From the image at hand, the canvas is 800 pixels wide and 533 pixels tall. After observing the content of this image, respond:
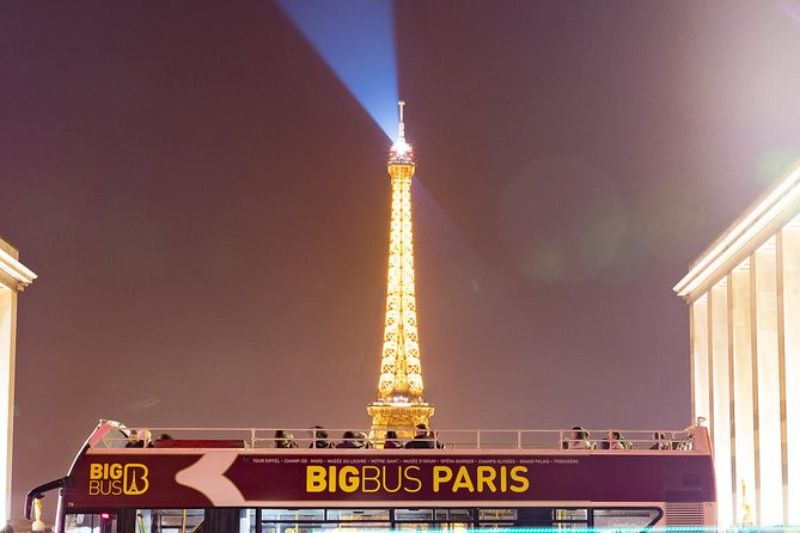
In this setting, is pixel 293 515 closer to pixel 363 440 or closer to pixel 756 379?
pixel 363 440

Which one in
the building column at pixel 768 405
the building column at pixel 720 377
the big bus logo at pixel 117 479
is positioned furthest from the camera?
the building column at pixel 720 377

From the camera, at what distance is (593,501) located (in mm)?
26953

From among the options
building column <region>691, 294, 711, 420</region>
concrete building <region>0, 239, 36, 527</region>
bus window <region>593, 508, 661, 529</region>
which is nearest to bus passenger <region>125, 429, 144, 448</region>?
bus window <region>593, 508, 661, 529</region>

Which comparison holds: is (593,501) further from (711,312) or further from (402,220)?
(402,220)

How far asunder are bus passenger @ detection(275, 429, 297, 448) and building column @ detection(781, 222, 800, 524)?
2796 cm

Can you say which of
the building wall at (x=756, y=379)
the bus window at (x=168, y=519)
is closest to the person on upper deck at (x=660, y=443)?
the bus window at (x=168, y=519)

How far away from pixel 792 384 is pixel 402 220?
88.1 meters

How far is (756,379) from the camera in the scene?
57.5m

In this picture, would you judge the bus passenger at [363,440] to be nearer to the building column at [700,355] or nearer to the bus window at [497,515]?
the bus window at [497,515]

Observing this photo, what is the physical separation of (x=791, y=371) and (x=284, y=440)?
96.6 ft

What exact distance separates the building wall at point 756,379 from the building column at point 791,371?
0.03 m

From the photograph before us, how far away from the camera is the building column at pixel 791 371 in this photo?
52.2 meters

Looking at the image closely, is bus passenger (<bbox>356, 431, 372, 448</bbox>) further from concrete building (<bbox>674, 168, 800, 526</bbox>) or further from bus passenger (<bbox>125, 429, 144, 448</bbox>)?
concrete building (<bbox>674, 168, 800, 526</bbox>)

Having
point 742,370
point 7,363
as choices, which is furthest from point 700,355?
point 7,363
